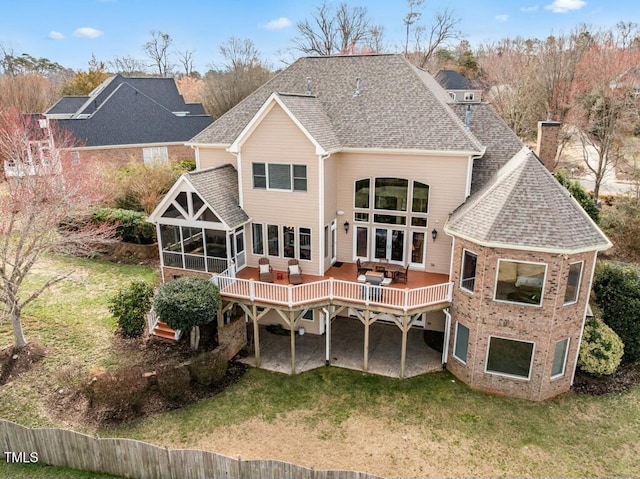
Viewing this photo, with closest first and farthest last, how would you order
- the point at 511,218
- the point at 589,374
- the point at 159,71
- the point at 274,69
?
the point at 511,218 → the point at 589,374 → the point at 274,69 → the point at 159,71

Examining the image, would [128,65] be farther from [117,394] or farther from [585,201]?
[117,394]

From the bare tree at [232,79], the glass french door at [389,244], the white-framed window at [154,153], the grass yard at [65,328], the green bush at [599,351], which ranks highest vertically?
the bare tree at [232,79]

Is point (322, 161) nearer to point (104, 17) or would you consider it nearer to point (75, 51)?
point (104, 17)

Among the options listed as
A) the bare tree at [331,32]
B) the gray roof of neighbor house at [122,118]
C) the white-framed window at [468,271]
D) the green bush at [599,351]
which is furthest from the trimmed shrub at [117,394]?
the bare tree at [331,32]

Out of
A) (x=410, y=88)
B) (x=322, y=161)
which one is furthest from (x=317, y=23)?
(x=322, y=161)

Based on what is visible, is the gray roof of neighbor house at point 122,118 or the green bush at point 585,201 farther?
the gray roof of neighbor house at point 122,118

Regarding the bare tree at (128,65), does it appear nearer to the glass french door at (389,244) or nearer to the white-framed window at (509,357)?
the glass french door at (389,244)

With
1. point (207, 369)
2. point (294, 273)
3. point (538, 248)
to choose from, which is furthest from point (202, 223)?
point (538, 248)
